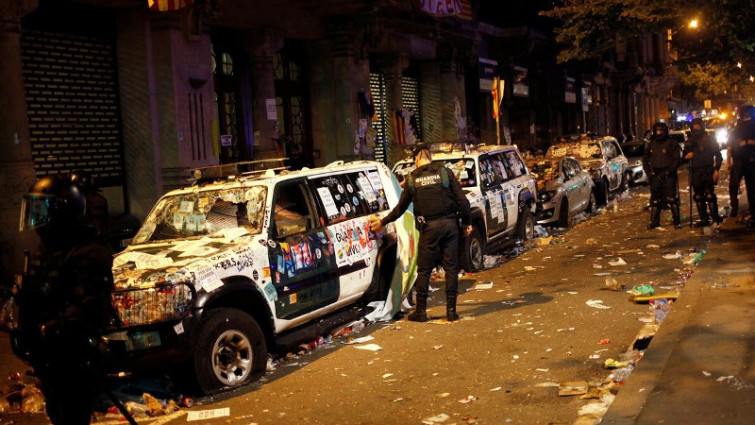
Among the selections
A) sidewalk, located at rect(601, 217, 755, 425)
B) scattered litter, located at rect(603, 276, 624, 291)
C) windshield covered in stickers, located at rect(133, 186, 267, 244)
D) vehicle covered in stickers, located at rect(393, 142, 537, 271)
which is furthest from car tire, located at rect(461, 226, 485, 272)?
windshield covered in stickers, located at rect(133, 186, 267, 244)

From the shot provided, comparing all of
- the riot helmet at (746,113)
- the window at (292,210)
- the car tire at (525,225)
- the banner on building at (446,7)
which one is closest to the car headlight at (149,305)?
the window at (292,210)

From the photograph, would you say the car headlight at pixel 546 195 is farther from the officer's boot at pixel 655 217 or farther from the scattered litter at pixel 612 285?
the scattered litter at pixel 612 285

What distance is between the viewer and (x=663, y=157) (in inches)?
585

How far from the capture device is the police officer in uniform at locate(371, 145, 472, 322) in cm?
868

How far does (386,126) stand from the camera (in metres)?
23.8

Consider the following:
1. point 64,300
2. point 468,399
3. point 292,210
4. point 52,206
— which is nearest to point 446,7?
point 292,210

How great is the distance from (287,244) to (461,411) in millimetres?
2466

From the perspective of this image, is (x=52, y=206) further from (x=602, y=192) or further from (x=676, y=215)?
(x=602, y=192)

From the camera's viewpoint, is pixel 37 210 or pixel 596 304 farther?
pixel 596 304

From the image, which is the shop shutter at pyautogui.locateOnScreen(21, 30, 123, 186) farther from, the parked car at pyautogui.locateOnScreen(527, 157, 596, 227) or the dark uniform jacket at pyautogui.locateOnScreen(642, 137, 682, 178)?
the dark uniform jacket at pyautogui.locateOnScreen(642, 137, 682, 178)

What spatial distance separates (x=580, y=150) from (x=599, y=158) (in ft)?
1.94

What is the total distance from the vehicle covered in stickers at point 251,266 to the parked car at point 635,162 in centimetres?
1831

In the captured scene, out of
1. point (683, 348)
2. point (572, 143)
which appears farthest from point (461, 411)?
point (572, 143)

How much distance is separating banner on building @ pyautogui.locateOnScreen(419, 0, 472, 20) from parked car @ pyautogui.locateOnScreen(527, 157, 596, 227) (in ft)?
17.0
